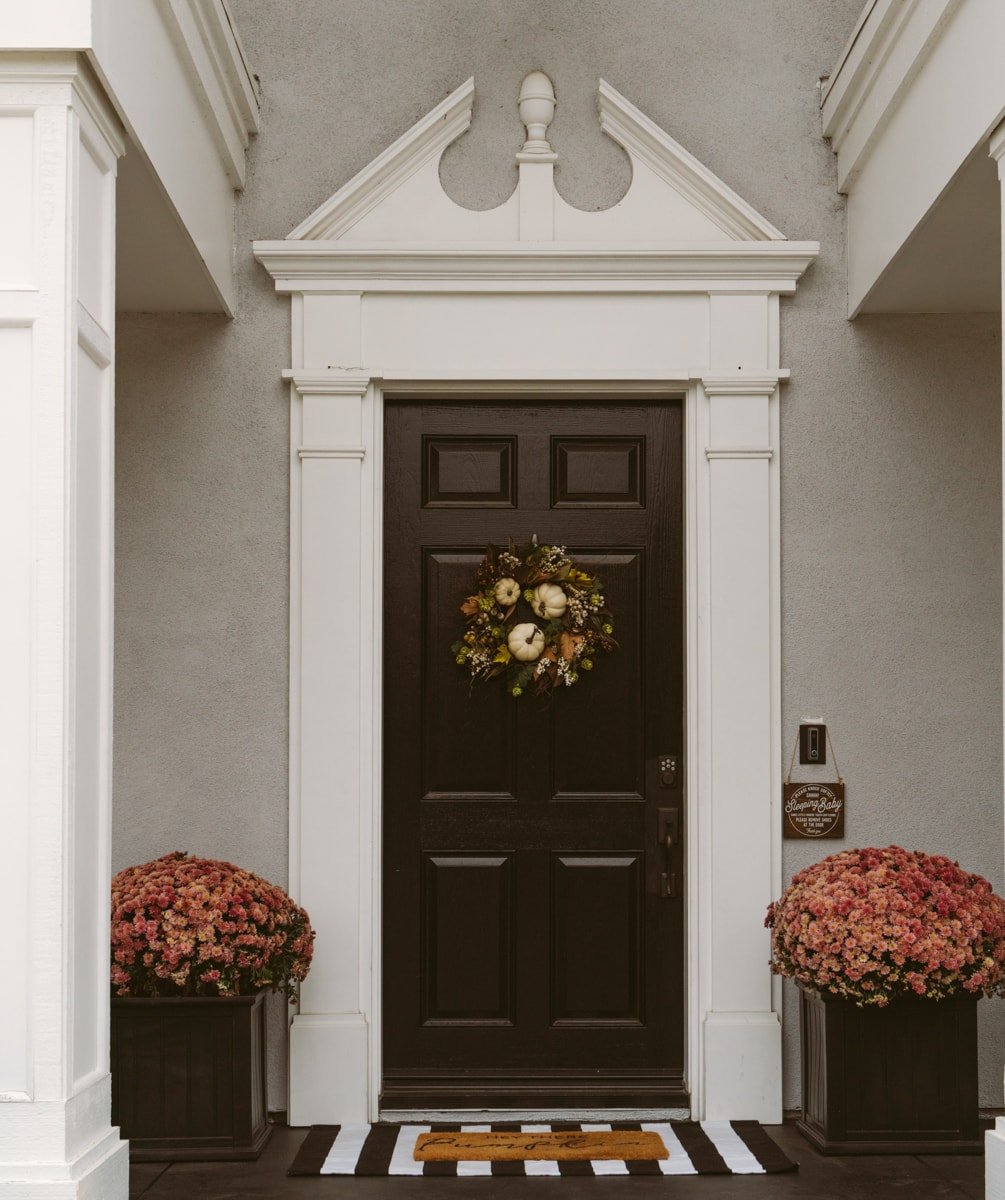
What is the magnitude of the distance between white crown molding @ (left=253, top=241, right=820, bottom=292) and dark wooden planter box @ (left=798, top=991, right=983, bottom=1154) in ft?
7.98

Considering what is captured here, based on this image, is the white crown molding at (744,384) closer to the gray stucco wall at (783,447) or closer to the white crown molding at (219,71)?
the gray stucco wall at (783,447)

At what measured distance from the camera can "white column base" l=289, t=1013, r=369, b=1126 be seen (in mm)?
4617

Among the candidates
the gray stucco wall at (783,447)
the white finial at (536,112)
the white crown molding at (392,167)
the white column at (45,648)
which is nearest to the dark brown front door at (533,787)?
the gray stucco wall at (783,447)

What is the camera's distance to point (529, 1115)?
15.4 feet

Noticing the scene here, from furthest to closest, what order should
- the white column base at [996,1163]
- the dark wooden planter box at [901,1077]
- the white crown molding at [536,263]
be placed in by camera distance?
the white crown molding at [536,263], the dark wooden planter box at [901,1077], the white column base at [996,1163]

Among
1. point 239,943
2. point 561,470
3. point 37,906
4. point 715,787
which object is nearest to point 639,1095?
point 715,787

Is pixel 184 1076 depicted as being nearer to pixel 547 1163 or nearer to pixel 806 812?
pixel 547 1163

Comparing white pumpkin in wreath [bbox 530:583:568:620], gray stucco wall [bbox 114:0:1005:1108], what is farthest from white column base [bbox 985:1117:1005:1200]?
white pumpkin in wreath [bbox 530:583:568:620]

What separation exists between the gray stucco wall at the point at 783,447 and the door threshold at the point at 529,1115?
495 millimetres

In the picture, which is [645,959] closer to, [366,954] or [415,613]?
[366,954]

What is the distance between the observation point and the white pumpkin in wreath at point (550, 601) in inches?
189

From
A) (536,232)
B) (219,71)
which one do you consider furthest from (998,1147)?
(219,71)

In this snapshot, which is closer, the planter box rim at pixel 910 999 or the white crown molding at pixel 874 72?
the white crown molding at pixel 874 72

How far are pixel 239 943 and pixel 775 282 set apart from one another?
9.28 ft
